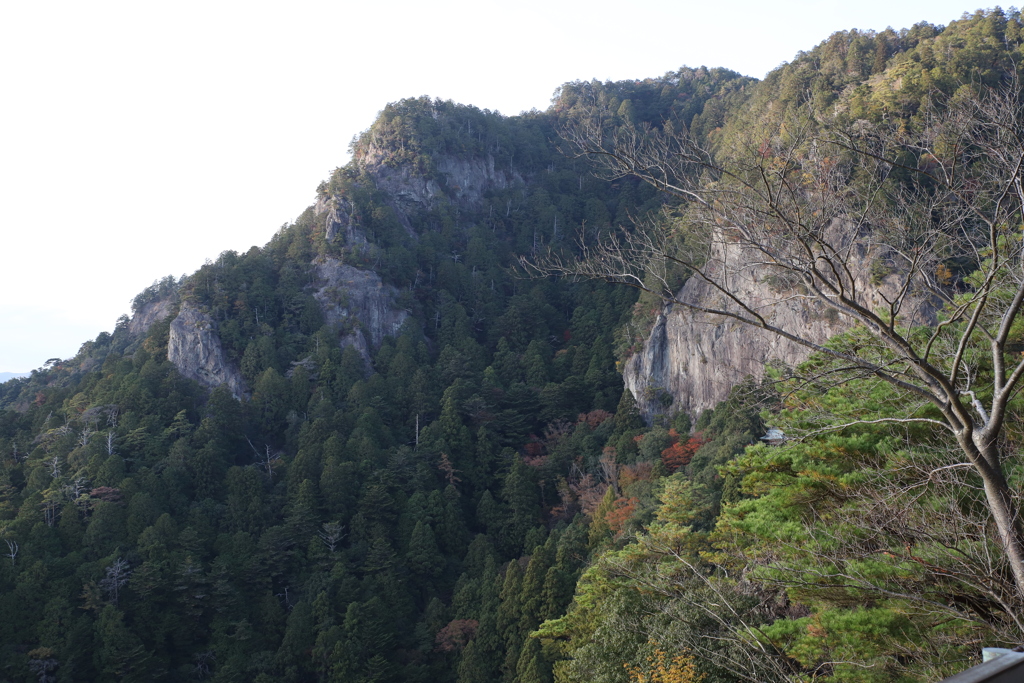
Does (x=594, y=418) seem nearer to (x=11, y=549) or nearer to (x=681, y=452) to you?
(x=681, y=452)

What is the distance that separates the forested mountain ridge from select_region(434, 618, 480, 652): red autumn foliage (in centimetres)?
16

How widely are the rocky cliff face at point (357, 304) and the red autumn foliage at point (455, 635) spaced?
2334 centimetres

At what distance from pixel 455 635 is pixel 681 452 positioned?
1404cm

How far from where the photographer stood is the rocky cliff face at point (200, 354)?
40.9 meters

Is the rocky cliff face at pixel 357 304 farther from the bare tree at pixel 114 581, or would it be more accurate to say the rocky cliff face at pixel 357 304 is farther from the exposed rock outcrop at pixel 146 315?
the bare tree at pixel 114 581

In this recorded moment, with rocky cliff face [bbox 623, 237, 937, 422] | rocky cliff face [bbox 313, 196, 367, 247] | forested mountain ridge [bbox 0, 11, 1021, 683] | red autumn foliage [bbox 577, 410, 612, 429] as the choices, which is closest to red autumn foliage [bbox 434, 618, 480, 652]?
forested mountain ridge [bbox 0, 11, 1021, 683]

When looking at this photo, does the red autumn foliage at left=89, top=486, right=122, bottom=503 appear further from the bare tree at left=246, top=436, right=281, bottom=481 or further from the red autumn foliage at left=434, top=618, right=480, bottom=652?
the red autumn foliage at left=434, top=618, right=480, bottom=652

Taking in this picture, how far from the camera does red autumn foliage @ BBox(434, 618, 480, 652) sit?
26312 mm

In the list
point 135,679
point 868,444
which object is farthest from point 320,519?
point 868,444

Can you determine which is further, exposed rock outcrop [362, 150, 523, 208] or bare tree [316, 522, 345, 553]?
exposed rock outcrop [362, 150, 523, 208]

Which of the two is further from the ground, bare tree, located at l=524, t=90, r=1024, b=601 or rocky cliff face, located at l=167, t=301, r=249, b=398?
rocky cliff face, located at l=167, t=301, r=249, b=398

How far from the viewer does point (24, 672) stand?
2302cm

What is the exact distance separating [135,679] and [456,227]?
43261 millimetres

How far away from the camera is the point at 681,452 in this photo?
32.6 meters
